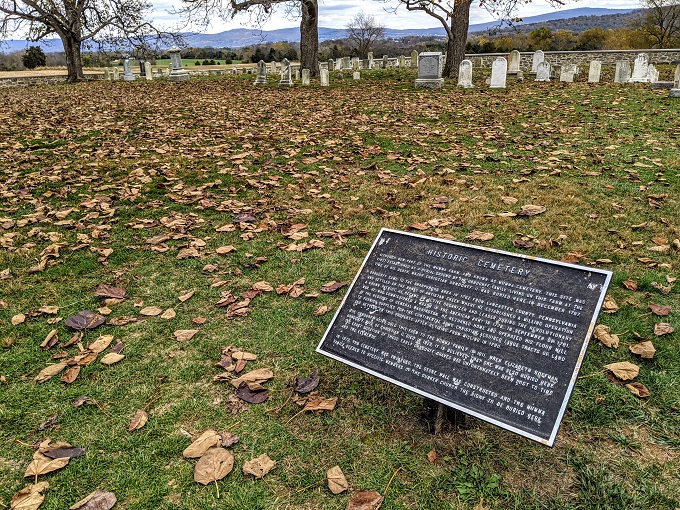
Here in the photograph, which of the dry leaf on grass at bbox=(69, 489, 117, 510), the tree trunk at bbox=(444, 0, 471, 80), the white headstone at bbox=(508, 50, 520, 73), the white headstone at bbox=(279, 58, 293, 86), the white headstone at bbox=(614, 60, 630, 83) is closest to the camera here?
the dry leaf on grass at bbox=(69, 489, 117, 510)

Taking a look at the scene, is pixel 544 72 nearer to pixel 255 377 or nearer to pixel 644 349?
pixel 644 349

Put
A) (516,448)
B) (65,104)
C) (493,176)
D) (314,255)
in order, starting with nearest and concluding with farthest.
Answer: (516,448), (314,255), (493,176), (65,104)

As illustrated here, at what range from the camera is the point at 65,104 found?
46.7ft

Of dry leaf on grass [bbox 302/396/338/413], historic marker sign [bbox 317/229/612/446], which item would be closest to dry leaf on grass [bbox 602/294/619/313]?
historic marker sign [bbox 317/229/612/446]

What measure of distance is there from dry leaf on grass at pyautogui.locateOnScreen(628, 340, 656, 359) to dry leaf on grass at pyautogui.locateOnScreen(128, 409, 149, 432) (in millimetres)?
2925

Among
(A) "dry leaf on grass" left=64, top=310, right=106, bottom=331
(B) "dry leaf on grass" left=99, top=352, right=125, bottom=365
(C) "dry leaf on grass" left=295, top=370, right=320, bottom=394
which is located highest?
(A) "dry leaf on grass" left=64, top=310, right=106, bottom=331

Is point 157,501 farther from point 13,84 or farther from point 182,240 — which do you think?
point 13,84

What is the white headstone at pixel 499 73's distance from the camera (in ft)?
52.3

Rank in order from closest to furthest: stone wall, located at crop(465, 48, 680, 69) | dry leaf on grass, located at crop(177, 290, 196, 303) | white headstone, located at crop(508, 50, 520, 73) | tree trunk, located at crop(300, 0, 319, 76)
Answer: dry leaf on grass, located at crop(177, 290, 196, 303) → tree trunk, located at crop(300, 0, 319, 76) → white headstone, located at crop(508, 50, 520, 73) → stone wall, located at crop(465, 48, 680, 69)

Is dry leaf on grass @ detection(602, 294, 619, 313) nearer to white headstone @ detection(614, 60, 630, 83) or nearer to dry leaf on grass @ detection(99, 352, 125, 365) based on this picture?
dry leaf on grass @ detection(99, 352, 125, 365)

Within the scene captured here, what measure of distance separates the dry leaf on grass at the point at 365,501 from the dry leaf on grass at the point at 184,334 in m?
1.64

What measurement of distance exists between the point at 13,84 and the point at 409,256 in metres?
33.8

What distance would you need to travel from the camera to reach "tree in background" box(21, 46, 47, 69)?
4203 cm

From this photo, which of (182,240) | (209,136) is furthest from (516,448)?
(209,136)
